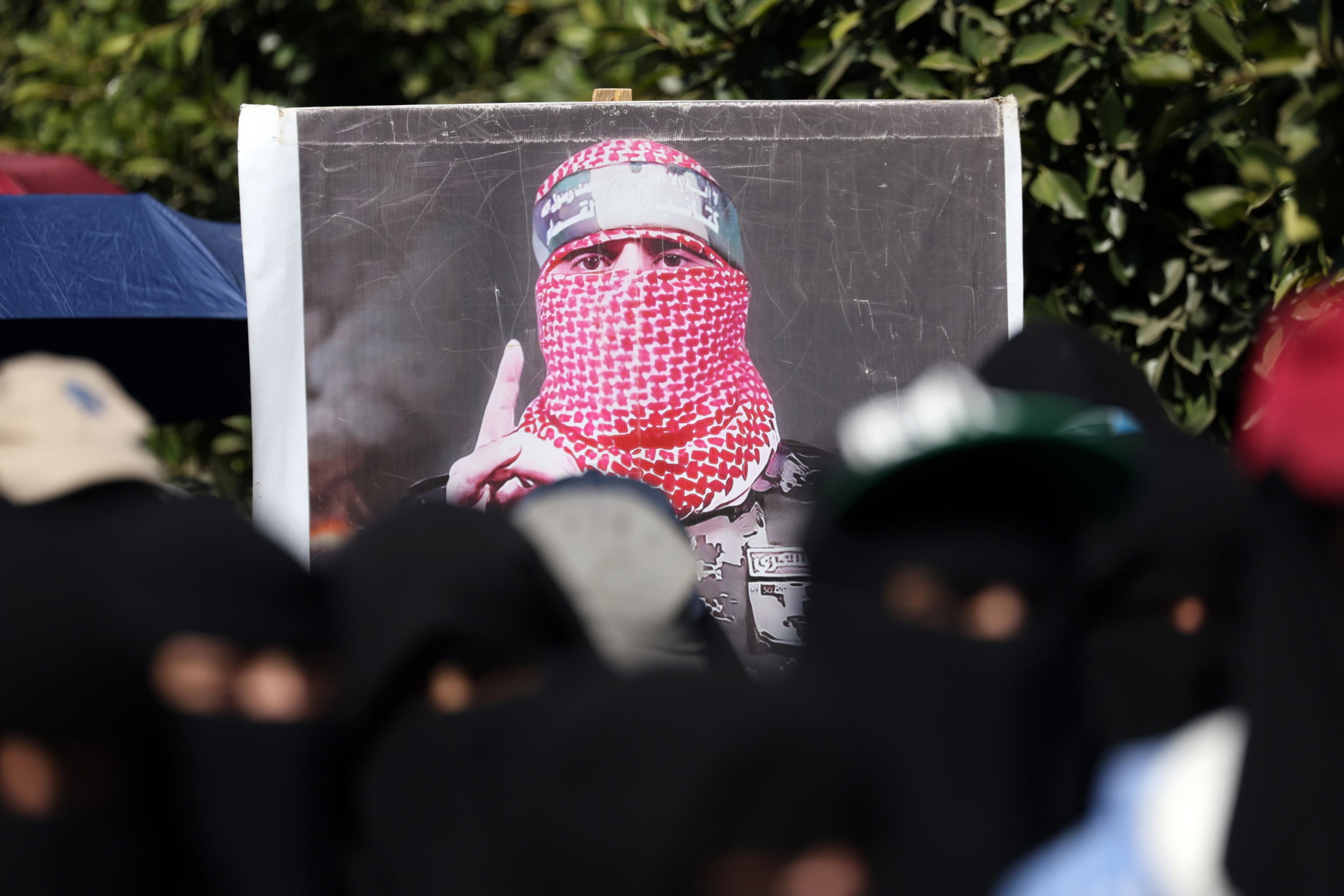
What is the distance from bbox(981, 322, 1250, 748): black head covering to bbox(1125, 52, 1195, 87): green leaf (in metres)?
0.88

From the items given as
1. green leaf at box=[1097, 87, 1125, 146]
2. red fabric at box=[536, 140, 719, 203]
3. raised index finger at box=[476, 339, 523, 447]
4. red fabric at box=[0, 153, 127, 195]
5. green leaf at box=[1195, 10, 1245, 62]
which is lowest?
raised index finger at box=[476, 339, 523, 447]

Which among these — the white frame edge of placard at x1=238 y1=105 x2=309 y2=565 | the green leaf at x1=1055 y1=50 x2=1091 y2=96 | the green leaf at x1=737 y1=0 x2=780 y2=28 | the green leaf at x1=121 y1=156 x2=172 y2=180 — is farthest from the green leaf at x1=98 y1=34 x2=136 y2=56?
the green leaf at x1=1055 y1=50 x2=1091 y2=96

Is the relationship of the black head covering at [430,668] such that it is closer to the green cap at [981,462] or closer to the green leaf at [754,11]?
the green cap at [981,462]

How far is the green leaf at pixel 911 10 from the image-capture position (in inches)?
102

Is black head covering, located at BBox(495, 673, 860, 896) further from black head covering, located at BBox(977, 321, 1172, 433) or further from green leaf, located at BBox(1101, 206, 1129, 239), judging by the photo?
green leaf, located at BBox(1101, 206, 1129, 239)

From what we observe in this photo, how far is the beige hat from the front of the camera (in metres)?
1.15

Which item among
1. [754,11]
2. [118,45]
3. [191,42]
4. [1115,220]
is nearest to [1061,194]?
[1115,220]

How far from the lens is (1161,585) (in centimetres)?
128

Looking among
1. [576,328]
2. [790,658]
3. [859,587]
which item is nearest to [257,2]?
[576,328]

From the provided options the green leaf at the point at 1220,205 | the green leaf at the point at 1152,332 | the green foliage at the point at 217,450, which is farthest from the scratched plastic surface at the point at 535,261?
the green foliage at the point at 217,450

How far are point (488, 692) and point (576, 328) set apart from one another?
1434 millimetres

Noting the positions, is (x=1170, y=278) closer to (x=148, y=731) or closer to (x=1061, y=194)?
(x=1061, y=194)

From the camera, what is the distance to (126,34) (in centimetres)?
400

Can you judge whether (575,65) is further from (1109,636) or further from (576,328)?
(1109,636)
